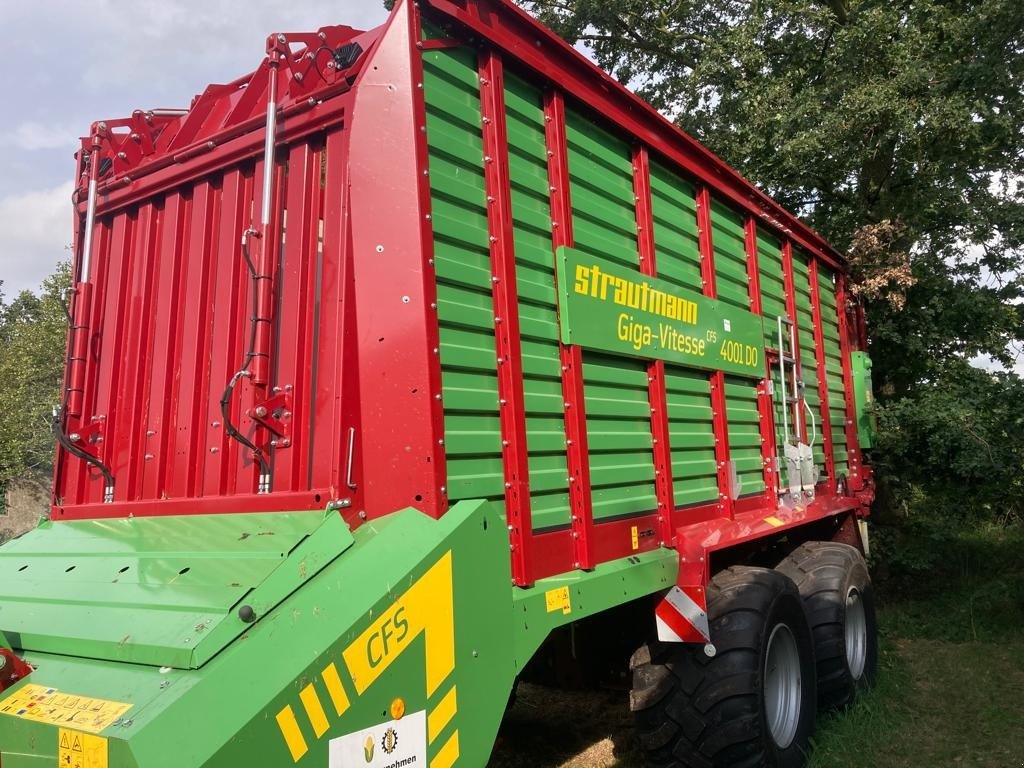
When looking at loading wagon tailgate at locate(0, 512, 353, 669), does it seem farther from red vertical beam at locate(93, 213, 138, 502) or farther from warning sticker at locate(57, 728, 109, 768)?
red vertical beam at locate(93, 213, 138, 502)

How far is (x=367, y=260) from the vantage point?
2510 millimetres

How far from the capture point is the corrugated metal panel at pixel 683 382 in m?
3.85

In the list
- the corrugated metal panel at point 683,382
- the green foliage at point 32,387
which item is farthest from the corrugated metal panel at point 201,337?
the green foliage at point 32,387

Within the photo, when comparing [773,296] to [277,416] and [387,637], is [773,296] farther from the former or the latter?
[387,637]

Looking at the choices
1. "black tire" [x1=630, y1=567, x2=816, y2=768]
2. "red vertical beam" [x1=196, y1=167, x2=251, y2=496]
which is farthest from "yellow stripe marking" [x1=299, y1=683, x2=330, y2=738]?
"black tire" [x1=630, y1=567, x2=816, y2=768]

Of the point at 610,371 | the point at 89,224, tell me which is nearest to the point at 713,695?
the point at 610,371

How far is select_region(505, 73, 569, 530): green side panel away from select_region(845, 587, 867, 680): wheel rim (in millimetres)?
3551

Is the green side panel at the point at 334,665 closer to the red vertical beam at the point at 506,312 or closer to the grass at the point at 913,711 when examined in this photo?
the red vertical beam at the point at 506,312

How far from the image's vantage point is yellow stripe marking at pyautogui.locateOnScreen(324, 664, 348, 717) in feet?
6.03

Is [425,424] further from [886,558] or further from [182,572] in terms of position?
[886,558]

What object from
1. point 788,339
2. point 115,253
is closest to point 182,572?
point 115,253

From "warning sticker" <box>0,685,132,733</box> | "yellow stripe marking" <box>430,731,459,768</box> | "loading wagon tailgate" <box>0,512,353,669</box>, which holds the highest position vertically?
"loading wagon tailgate" <box>0,512,353,669</box>

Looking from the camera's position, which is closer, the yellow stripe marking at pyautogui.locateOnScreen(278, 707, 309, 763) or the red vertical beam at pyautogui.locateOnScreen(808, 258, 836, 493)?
the yellow stripe marking at pyautogui.locateOnScreen(278, 707, 309, 763)

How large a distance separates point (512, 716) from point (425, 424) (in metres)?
3.54
